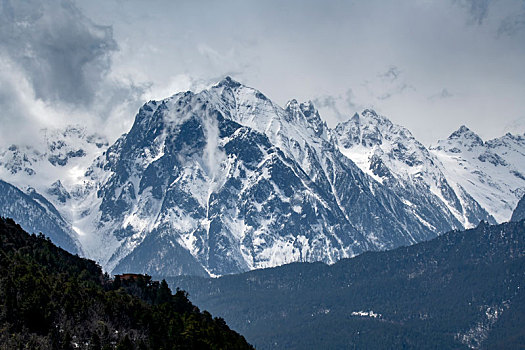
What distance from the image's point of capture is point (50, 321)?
185375 millimetres

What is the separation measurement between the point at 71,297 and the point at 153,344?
19.2 meters

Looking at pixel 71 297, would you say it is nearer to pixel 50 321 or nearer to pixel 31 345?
pixel 50 321

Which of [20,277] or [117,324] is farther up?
[20,277]

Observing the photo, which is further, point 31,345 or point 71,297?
point 71,297

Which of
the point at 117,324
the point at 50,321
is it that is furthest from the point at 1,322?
the point at 117,324

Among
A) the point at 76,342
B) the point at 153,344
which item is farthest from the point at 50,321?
the point at 153,344

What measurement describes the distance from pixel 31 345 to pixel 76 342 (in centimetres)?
1136

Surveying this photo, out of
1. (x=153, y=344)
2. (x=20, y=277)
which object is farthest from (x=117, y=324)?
(x=20, y=277)

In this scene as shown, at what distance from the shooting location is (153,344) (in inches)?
7707

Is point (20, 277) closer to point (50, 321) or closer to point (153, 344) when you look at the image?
point (50, 321)

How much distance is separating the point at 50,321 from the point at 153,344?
22040 millimetres

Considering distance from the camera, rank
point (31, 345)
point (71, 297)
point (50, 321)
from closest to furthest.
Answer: point (31, 345) → point (50, 321) → point (71, 297)

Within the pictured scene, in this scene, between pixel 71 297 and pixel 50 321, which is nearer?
pixel 50 321

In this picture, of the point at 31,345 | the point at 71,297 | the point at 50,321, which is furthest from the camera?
the point at 71,297
